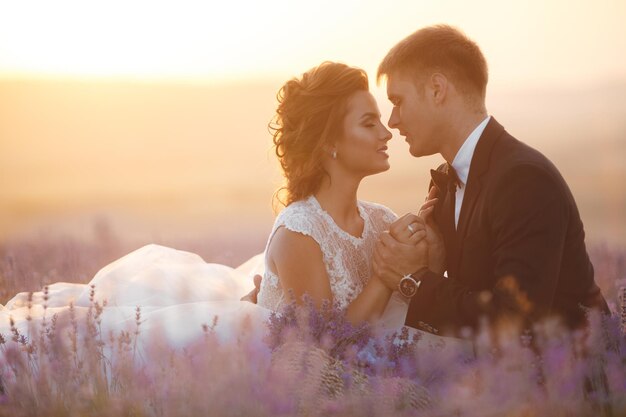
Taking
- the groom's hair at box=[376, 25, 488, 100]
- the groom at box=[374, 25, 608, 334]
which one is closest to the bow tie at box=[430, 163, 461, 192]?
the groom at box=[374, 25, 608, 334]

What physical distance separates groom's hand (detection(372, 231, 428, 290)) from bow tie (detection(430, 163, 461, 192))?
0.37m

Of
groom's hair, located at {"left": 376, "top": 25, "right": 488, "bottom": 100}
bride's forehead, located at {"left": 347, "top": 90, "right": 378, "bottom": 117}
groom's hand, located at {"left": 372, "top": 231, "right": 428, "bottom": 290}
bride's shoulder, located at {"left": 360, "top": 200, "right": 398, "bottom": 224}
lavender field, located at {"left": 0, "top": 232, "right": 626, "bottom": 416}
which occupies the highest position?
groom's hair, located at {"left": 376, "top": 25, "right": 488, "bottom": 100}

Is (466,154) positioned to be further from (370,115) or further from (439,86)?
(370,115)

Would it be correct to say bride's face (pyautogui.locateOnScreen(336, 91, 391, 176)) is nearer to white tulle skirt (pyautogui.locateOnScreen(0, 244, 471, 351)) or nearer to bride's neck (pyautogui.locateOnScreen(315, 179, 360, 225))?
bride's neck (pyautogui.locateOnScreen(315, 179, 360, 225))

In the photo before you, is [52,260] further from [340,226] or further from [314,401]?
[314,401]

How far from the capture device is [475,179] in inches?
164

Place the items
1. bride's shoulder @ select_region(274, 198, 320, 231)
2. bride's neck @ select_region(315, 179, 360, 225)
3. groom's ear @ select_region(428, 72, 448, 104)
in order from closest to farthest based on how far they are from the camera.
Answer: groom's ear @ select_region(428, 72, 448, 104) < bride's shoulder @ select_region(274, 198, 320, 231) < bride's neck @ select_region(315, 179, 360, 225)

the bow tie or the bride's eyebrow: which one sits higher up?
the bride's eyebrow

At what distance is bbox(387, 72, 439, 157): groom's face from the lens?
177 inches

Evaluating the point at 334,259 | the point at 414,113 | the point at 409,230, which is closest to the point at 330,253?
the point at 334,259

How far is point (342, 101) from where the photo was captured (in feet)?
16.2

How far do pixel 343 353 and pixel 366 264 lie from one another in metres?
1.27

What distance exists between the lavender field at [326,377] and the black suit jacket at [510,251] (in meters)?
0.24

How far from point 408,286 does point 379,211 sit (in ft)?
4.46
